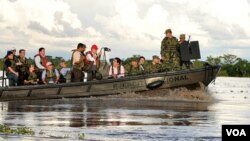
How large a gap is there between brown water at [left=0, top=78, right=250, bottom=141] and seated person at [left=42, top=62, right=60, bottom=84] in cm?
106

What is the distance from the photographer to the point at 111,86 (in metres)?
30.2

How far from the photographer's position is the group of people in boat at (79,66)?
29.1m

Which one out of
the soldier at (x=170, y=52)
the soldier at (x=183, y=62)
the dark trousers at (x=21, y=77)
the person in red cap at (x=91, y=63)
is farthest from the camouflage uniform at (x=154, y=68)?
the dark trousers at (x=21, y=77)

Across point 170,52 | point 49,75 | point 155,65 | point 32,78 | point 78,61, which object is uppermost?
point 170,52

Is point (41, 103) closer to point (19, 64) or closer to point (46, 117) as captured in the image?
point (19, 64)

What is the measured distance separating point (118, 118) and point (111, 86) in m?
9.00

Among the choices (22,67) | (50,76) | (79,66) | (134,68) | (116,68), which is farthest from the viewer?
(134,68)

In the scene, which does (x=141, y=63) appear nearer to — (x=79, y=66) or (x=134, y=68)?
(x=134, y=68)

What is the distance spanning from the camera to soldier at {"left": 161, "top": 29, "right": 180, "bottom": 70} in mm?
31125

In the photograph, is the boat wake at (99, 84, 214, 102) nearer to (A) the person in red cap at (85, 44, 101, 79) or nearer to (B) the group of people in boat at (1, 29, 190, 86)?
(B) the group of people in boat at (1, 29, 190, 86)

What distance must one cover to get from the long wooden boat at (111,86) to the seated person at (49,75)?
0.50 m

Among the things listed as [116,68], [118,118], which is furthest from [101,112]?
[116,68]

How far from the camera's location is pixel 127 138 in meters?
16.2

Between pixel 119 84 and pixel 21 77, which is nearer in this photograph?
pixel 21 77
